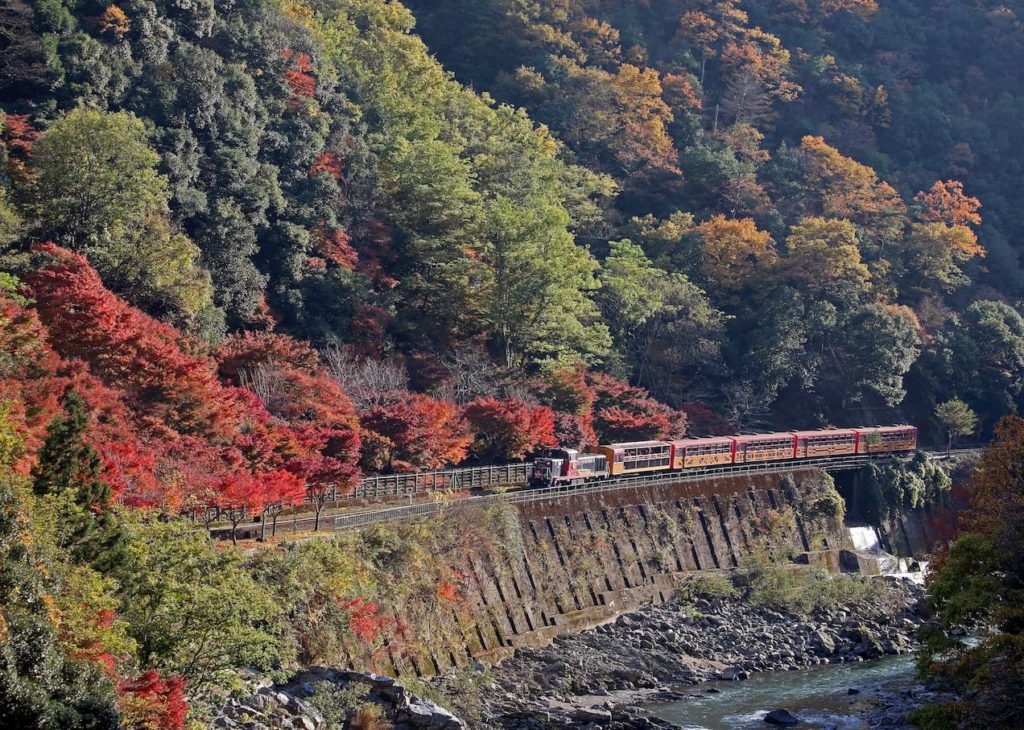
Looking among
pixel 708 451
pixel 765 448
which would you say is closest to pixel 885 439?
pixel 765 448

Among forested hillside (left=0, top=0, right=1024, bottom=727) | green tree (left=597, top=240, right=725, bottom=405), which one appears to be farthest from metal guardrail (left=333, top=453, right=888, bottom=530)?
green tree (left=597, top=240, right=725, bottom=405)

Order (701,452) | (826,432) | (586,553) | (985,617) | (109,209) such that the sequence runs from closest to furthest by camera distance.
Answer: (985,617) → (586,553) → (109,209) → (701,452) → (826,432)

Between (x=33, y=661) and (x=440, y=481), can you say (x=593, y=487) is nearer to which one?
(x=440, y=481)

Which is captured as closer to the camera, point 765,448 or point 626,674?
point 626,674

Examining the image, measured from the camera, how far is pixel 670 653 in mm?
38625

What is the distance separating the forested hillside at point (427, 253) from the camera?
3002 centimetres

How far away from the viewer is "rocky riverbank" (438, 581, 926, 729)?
32969 mm

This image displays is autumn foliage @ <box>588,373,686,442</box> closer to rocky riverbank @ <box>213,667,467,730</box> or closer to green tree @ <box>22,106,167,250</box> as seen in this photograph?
green tree @ <box>22,106,167,250</box>

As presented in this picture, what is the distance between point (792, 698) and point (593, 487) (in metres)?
13.5

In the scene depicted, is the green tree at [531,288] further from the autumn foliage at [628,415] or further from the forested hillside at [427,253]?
the autumn foliage at [628,415]

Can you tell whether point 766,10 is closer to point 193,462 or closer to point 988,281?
point 988,281

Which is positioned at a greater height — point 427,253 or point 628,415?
point 427,253

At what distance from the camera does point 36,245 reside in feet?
136

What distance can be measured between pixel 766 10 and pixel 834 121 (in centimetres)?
1111
